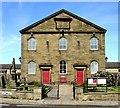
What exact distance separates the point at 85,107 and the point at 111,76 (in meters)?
13.6

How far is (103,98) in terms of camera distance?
22.2 metres

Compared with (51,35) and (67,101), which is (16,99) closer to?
(67,101)

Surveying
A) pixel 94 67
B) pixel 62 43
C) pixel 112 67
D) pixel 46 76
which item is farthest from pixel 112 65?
pixel 46 76

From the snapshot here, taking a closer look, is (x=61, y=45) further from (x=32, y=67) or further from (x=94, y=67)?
(x=94, y=67)

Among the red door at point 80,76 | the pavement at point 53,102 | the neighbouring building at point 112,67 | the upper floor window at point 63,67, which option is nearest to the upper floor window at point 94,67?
the red door at point 80,76

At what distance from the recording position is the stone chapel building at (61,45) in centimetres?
3788

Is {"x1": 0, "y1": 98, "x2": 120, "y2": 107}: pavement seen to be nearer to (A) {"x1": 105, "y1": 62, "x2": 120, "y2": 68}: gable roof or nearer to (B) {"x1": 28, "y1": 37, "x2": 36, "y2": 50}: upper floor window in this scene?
(B) {"x1": 28, "y1": 37, "x2": 36, "y2": 50}: upper floor window

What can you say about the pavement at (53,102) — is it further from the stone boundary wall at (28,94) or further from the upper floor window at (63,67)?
the upper floor window at (63,67)

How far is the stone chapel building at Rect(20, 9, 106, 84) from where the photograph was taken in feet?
124

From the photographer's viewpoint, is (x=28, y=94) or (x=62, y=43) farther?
(x=62, y=43)

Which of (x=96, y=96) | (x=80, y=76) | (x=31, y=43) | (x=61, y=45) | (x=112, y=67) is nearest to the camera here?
(x=96, y=96)

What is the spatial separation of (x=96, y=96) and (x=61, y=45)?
54.9 feet

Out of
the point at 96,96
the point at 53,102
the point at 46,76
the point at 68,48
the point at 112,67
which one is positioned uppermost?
the point at 68,48

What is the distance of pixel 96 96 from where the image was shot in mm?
→ 22234
